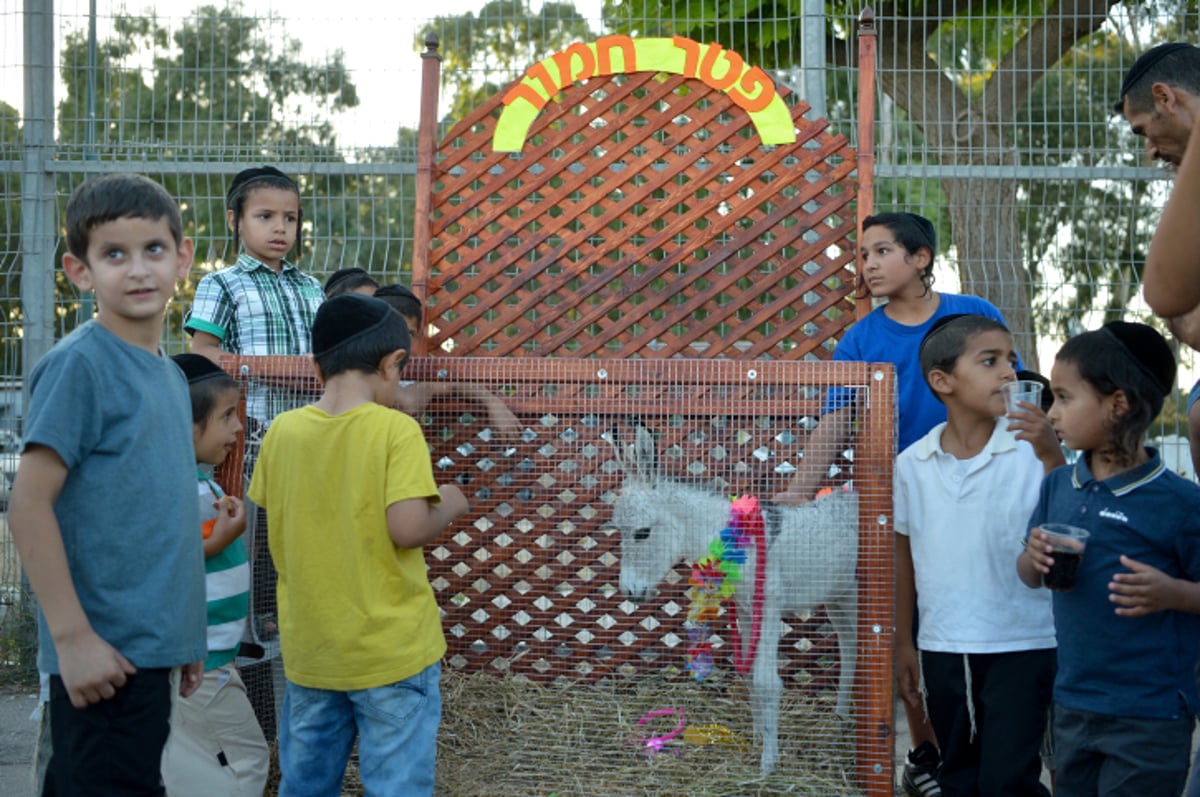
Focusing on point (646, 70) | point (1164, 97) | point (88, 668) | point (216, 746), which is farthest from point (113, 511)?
point (646, 70)

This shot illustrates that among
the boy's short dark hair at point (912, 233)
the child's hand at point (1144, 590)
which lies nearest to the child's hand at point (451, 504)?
the child's hand at point (1144, 590)

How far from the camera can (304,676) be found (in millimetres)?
2891

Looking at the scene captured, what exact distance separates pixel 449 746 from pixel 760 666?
1060 millimetres

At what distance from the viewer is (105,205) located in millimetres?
2371

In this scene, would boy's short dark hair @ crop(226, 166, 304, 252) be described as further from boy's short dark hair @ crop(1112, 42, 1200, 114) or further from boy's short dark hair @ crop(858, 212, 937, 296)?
boy's short dark hair @ crop(1112, 42, 1200, 114)

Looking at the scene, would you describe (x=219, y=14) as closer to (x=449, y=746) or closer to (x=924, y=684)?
(x=449, y=746)

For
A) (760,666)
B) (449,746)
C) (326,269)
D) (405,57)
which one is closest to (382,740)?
(449,746)

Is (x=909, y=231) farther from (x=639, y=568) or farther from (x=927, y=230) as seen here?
(x=639, y=568)

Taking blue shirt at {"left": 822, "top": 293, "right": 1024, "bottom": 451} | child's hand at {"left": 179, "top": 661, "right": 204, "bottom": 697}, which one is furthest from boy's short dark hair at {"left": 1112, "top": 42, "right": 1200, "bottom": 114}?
child's hand at {"left": 179, "top": 661, "right": 204, "bottom": 697}

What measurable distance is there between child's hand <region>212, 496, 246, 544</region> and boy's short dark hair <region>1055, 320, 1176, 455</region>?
218 centimetres

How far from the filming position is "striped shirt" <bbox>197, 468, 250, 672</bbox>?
3.19 meters

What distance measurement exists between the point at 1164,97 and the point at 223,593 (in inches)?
102

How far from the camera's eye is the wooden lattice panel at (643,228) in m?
4.38

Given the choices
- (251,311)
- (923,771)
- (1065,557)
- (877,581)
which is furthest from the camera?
(251,311)
